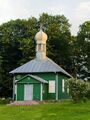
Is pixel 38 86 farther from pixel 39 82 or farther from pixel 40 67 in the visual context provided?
pixel 40 67

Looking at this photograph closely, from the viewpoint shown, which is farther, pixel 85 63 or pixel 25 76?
pixel 85 63

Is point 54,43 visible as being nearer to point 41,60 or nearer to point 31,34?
point 31,34

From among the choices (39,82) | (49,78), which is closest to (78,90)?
(39,82)

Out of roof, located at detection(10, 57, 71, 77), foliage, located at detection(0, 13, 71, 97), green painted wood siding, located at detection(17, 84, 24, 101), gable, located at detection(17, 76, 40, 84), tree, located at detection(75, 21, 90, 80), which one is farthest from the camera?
tree, located at detection(75, 21, 90, 80)

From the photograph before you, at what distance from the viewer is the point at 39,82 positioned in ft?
145

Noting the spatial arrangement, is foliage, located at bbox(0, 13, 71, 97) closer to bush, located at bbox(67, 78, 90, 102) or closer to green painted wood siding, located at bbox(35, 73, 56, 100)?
green painted wood siding, located at bbox(35, 73, 56, 100)

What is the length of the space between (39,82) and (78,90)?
28.7ft

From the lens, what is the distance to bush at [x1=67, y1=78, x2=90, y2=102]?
117ft

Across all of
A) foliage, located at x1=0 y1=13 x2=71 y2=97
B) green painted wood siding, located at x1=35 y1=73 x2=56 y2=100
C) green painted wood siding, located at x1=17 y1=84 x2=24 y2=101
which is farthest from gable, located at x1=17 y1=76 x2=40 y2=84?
foliage, located at x1=0 y1=13 x2=71 y2=97

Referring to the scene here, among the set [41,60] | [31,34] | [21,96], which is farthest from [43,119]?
[31,34]

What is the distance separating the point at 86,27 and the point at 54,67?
17.2 m

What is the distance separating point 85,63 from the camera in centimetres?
6222

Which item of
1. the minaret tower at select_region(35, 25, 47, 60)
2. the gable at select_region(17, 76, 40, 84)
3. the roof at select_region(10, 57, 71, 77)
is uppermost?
the minaret tower at select_region(35, 25, 47, 60)

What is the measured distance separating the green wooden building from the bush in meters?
7.75
